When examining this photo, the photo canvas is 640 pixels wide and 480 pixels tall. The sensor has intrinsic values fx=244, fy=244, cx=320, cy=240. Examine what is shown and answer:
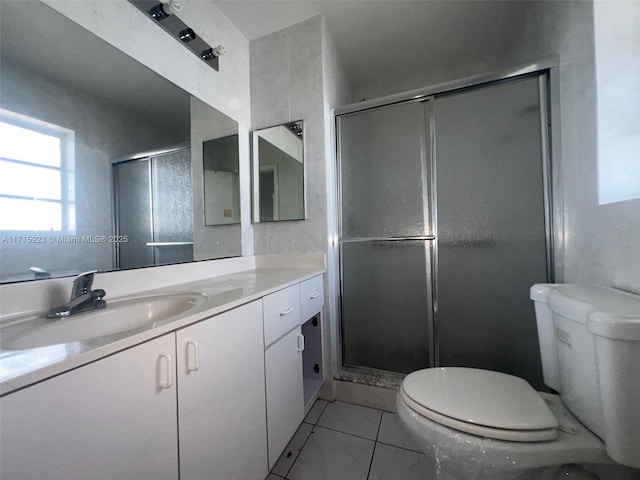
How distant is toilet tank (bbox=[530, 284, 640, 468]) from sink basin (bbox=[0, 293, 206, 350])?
1.13 metres

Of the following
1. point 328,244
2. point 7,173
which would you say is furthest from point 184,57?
point 328,244

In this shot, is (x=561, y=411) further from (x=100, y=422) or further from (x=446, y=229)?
(x=100, y=422)

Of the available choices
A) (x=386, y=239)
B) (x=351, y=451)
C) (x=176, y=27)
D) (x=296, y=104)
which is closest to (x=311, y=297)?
(x=386, y=239)

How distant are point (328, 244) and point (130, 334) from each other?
1126mm

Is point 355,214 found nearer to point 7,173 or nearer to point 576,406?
point 576,406

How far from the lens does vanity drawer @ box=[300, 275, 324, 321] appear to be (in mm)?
1218

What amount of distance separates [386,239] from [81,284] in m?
1.41

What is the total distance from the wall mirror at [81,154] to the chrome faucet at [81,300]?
4.1 inches

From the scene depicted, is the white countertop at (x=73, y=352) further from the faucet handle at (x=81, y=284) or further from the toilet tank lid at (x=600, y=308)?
the toilet tank lid at (x=600, y=308)

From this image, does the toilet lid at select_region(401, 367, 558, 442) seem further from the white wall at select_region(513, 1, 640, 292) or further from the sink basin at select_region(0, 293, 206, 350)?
the sink basin at select_region(0, 293, 206, 350)

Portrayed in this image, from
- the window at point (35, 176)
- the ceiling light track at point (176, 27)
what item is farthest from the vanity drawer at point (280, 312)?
the ceiling light track at point (176, 27)

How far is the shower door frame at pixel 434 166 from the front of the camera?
122 cm

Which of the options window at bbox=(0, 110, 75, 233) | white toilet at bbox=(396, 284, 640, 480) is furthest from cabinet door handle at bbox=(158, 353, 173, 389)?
white toilet at bbox=(396, 284, 640, 480)

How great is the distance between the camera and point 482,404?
2.48 ft
